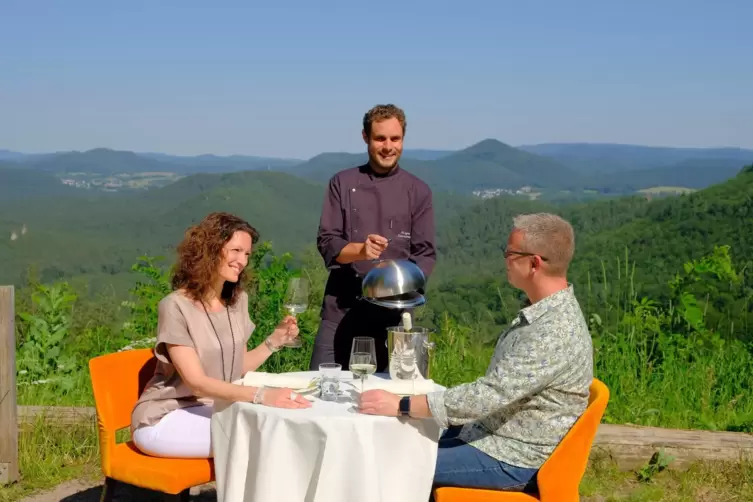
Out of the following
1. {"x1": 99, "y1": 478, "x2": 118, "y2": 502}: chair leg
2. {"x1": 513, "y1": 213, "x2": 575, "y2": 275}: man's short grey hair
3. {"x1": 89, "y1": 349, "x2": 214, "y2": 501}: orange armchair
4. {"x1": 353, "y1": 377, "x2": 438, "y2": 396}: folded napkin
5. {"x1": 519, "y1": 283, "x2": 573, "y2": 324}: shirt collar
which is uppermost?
{"x1": 513, "y1": 213, "x2": 575, "y2": 275}: man's short grey hair

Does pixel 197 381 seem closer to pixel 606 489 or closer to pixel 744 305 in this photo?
pixel 606 489

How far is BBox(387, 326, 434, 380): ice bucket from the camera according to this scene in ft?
11.5

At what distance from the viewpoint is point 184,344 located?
354cm

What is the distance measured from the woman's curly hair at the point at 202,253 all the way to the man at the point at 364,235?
0.99 meters

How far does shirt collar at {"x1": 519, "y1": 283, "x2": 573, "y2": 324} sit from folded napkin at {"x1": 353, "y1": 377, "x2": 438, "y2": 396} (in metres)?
0.58

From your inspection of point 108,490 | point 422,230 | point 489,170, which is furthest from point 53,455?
point 489,170

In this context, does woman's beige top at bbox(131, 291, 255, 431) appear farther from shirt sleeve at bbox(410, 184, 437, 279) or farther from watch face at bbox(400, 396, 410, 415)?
shirt sleeve at bbox(410, 184, 437, 279)

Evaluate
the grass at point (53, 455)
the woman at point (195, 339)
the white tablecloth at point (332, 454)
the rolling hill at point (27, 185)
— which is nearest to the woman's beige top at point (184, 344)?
the woman at point (195, 339)

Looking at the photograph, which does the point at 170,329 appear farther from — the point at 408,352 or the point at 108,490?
the point at 408,352

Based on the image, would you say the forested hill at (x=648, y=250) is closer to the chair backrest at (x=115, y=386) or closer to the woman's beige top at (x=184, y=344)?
the woman's beige top at (x=184, y=344)

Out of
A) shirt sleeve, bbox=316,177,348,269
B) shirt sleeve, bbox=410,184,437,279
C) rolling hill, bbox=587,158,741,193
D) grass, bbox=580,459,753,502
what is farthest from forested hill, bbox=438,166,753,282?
rolling hill, bbox=587,158,741,193

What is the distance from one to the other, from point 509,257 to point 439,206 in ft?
240

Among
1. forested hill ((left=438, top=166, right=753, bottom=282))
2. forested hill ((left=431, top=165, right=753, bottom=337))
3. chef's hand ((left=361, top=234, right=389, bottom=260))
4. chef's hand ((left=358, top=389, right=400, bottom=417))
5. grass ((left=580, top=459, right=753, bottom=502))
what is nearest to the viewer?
chef's hand ((left=358, top=389, right=400, bottom=417))

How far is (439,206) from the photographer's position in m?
76.0
